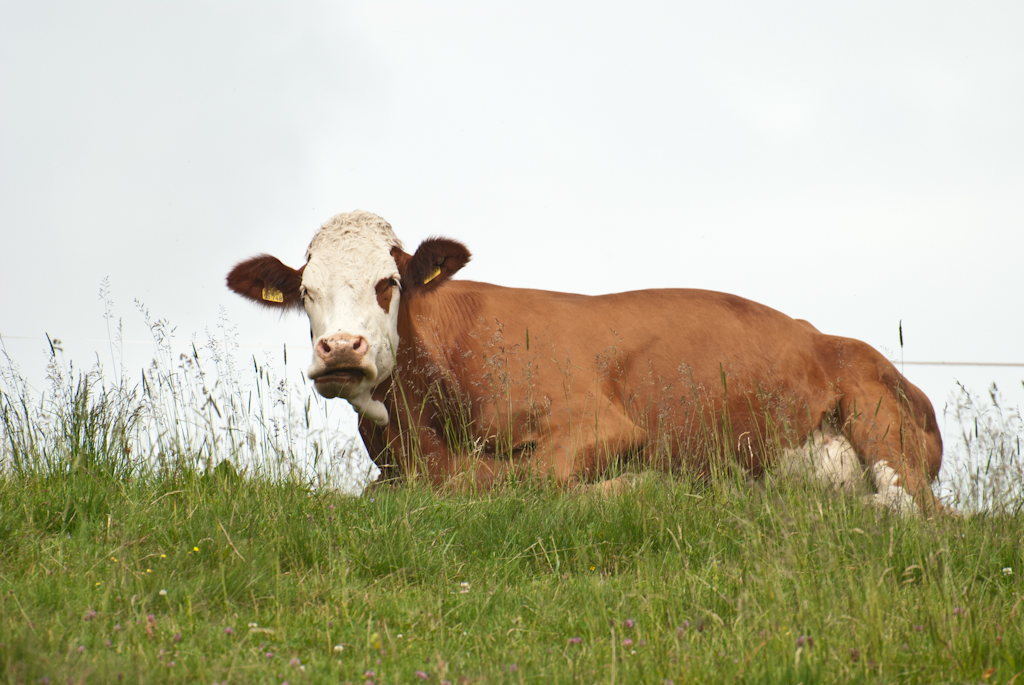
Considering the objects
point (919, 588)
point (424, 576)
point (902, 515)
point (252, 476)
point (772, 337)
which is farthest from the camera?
point (772, 337)

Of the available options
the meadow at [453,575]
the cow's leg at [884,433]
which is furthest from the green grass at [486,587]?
the cow's leg at [884,433]

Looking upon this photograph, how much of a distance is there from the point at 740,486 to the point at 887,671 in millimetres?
1963

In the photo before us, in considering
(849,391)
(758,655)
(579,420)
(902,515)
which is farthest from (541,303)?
(758,655)

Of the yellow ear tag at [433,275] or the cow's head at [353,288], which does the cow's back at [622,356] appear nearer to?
the yellow ear tag at [433,275]

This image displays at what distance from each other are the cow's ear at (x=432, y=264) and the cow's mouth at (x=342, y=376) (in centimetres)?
92

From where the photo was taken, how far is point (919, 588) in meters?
3.52

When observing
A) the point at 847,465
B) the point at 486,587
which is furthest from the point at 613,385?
the point at 486,587

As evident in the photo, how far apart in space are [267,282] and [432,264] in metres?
1.22

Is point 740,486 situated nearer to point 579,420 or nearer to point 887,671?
point 579,420

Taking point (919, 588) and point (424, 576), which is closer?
point (919, 588)

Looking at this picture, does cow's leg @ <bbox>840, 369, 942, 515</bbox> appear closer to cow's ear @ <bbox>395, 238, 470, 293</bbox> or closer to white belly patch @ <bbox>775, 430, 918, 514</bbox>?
white belly patch @ <bbox>775, 430, 918, 514</bbox>

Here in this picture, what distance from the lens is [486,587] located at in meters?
3.77

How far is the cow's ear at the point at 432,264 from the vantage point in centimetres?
615

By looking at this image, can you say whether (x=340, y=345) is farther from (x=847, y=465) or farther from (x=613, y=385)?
(x=847, y=465)
